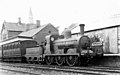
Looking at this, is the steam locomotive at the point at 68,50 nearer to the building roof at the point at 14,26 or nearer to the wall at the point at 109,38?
the wall at the point at 109,38

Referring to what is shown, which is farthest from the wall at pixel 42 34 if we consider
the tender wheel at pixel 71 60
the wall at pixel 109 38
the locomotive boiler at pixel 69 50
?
the tender wheel at pixel 71 60

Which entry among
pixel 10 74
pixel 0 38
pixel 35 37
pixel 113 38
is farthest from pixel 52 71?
pixel 0 38

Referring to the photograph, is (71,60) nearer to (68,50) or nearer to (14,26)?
(68,50)

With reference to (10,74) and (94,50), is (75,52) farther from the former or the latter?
(10,74)

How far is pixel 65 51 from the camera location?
13852 millimetres

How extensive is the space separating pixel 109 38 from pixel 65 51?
730cm

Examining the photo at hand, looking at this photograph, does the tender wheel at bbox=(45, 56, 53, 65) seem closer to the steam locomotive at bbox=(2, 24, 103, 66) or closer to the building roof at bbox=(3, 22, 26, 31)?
the steam locomotive at bbox=(2, 24, 103, 66)

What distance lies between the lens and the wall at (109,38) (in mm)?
18141

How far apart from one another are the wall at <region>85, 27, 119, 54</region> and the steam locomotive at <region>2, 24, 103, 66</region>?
3.66m

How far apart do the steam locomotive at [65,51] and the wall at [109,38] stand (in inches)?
144

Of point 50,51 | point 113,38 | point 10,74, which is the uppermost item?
point 113,38

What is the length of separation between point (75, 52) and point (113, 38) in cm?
746

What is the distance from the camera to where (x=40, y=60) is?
1631 cm

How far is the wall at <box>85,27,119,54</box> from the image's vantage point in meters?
18.1
